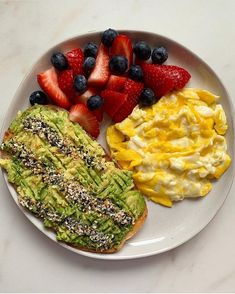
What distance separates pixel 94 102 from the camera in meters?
2.29

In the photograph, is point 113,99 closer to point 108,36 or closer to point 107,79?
point 107,79

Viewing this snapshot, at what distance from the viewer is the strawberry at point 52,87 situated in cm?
234

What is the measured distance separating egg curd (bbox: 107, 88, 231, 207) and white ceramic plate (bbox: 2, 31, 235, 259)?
1.7 inches

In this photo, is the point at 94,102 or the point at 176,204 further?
the point at 176,204

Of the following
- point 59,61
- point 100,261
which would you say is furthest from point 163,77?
point 100,261

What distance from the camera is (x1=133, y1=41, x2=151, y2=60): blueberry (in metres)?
2.32

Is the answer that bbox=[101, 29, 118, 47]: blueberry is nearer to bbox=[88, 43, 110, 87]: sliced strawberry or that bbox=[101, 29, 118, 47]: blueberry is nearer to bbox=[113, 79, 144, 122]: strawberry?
bbox=[88, 43, 110, 87]: sliced strawberry

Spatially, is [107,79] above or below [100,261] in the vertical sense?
above

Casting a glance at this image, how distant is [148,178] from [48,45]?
80cm

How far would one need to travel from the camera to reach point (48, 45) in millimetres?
2506

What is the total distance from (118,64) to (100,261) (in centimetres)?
92

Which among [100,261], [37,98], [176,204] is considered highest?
[37,98]

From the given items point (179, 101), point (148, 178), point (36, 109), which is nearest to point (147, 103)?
point (179, 101)

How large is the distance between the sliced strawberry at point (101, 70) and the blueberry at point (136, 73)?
0.34ft
